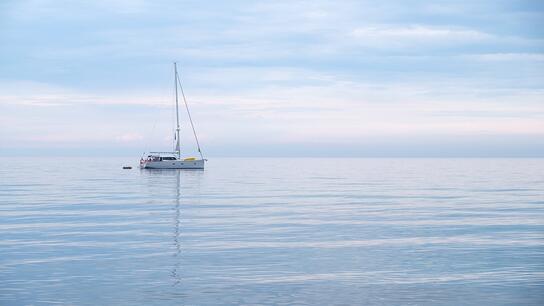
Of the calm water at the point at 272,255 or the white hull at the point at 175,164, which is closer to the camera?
the calm water at the point at 272,255

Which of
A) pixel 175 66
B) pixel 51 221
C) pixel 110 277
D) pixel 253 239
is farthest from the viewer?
pixel 175 66

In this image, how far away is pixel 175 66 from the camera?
117250mm

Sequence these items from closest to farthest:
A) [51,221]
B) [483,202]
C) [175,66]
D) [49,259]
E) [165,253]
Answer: [49,259] < [165,253] < [51,221] < [483,202] < [175,66]

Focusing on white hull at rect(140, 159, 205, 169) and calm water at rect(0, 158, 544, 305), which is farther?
white hull at rect(140, 159, 205, 169)

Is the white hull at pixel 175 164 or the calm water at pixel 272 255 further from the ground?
the white hull at pixel 175 164

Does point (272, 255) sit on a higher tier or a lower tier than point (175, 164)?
lower

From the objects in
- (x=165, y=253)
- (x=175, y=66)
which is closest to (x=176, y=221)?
(x=165, y=253)

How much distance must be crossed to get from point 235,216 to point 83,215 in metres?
9.68

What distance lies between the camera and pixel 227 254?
78.5 feet

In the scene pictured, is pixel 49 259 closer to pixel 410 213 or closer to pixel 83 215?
pixel 83 215

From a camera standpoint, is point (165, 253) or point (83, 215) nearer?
point (165, 253)

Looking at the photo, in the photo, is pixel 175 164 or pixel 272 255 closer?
pixel 272 255

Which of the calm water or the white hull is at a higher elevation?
the white hull

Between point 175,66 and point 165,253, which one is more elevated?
point 175,66
